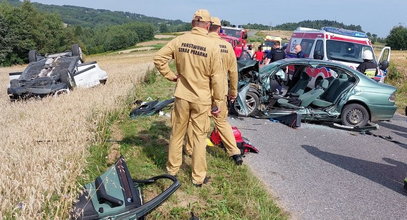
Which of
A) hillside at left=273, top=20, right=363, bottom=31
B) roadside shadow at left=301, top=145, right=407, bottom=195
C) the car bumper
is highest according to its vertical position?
hillside at left=273, top=20, right=363, bottom=31

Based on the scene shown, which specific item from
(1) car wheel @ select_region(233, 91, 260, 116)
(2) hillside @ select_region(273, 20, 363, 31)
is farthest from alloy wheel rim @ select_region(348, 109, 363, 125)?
(2) hillside @ select_region(273, 20, 363, 31)

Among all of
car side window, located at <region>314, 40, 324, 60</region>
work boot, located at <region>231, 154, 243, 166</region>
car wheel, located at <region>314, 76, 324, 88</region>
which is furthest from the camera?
car side window, located at <region>314, 40, 324, 60</region>

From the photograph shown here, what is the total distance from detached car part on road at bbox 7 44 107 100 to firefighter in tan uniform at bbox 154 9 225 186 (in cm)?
642

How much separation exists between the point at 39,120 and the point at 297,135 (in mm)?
4845

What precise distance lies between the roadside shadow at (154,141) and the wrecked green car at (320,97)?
2.25 meters

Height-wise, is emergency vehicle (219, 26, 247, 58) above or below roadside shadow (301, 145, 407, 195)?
above

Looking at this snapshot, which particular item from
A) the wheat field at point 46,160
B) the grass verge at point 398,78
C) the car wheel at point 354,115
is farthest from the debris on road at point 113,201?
the grass verge at point 398,78

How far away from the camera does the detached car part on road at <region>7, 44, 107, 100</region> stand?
9.69m

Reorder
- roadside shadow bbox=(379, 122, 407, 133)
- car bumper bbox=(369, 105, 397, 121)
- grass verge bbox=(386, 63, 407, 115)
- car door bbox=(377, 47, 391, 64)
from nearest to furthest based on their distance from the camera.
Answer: car bumper bbox=(369, 105, 397, 121)
roadside shadow bbox=(379, 122, 407, 133)
car door bbox=(377, 47, 391, 64)
grass verge bbox=(386, 63, 407, 115)

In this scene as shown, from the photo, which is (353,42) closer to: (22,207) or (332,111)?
(332,111)

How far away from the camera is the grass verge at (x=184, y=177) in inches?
148

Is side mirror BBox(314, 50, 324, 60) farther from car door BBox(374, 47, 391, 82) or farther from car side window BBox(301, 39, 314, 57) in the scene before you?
car door BBox(374, 47, 391, 82)

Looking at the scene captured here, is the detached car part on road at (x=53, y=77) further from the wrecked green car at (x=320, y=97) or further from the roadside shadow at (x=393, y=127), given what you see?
the roadside shadow at (x=393, y=127)

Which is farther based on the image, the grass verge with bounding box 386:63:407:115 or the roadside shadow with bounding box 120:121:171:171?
the grass verge with bounding box 386:63:407:115
